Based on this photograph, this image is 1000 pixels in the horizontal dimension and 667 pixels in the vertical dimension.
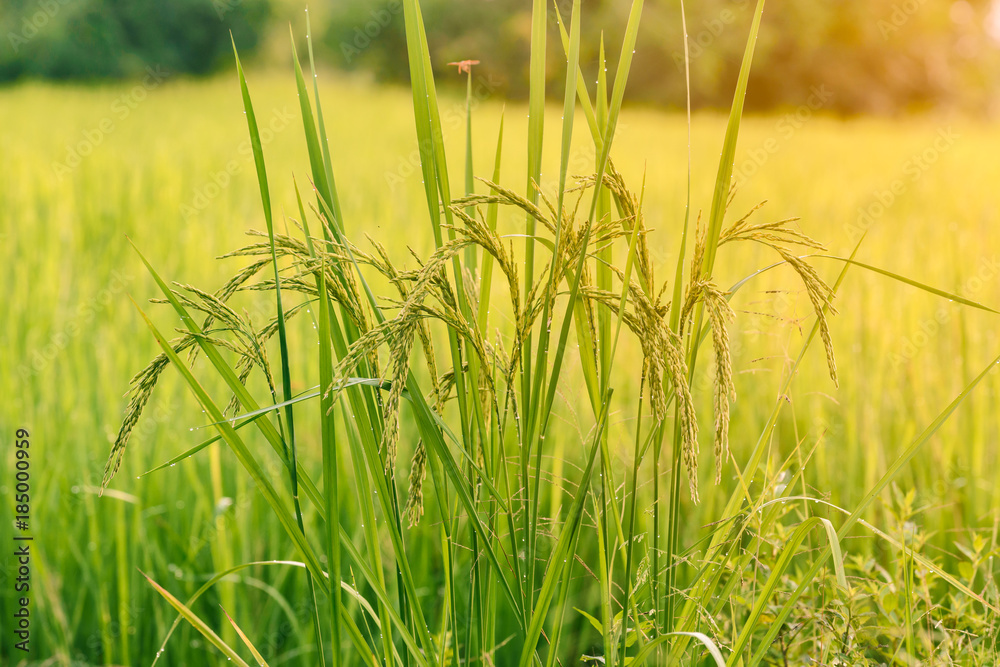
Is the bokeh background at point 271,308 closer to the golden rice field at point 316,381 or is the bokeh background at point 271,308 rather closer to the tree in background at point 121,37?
the golden rice field at point 316,381

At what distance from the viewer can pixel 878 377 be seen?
6.98 feet

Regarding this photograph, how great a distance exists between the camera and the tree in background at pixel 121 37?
44.1 feet

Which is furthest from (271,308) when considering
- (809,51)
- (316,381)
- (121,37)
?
(809,51)

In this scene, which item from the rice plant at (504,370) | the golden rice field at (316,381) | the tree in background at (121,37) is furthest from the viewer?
the tree in background at (121,37)

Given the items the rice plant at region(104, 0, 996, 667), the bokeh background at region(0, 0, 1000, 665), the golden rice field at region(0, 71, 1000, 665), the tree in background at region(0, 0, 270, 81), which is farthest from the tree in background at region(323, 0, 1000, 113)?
the rice plant at region(104, 0, 996, 667)

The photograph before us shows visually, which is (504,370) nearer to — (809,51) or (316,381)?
(316,381)

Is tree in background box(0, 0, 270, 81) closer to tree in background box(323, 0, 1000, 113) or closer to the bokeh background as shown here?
the bokeh background

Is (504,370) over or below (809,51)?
below

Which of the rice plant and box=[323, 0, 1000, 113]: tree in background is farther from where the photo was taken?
box=[323, 0, 1000, 113]: tree in background

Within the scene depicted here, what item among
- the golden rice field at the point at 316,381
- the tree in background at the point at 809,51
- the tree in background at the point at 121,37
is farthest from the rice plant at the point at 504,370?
the tree in background at the point at 121,37

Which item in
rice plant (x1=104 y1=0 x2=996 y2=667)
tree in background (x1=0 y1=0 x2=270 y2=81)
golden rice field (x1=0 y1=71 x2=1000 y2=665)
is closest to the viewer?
rice plant (x1=104 y1=0 x2=996 y2=667)

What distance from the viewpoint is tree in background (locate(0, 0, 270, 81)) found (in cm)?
1343

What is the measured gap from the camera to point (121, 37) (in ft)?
46.4

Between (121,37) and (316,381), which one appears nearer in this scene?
(316,381)
